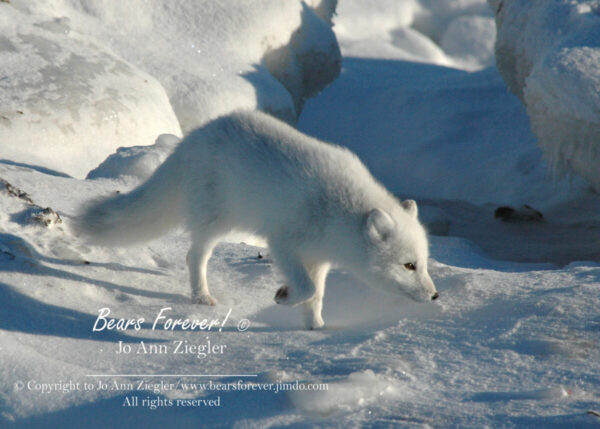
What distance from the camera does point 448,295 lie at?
2.79 meters

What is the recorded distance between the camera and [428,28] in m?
15.0

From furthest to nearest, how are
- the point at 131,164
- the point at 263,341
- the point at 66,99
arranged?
1. the point at 66,99
2. the point at 131,164
3. the point at 263,341

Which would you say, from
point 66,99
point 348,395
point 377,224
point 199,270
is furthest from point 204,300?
point 66,99

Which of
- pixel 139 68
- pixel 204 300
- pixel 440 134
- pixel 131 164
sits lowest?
pixel 440 134

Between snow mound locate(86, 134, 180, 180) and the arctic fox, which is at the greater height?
the arctic fox

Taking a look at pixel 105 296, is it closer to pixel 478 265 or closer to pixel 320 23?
pixel 478 265

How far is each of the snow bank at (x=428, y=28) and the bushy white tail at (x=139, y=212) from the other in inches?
420

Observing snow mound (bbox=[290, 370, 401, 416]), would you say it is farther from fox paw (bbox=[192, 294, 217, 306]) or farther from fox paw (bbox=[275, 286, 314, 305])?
fox paw (bbox=[192, 294, 217, 306])

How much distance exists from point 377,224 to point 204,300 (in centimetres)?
83

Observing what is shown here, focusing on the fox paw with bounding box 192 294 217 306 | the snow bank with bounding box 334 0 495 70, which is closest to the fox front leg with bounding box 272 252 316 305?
the fox paw with bounding box 192 294 217 306

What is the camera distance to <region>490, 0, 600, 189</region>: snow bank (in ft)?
14.1

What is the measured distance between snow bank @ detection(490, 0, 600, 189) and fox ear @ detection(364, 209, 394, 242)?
2360 mm

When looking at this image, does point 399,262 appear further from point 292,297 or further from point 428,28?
point 428,28

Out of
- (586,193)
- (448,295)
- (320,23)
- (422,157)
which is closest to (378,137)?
(422,157)
